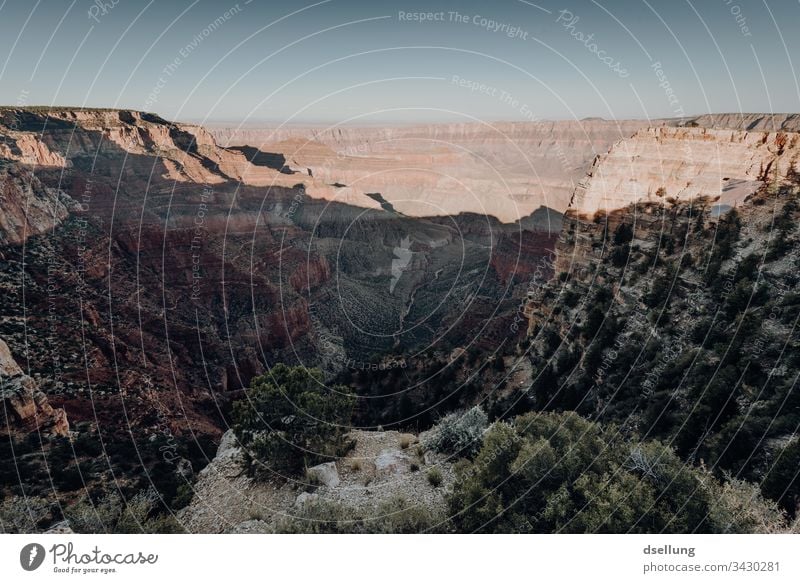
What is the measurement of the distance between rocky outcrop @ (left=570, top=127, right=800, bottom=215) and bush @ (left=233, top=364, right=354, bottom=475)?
1429 centimetres

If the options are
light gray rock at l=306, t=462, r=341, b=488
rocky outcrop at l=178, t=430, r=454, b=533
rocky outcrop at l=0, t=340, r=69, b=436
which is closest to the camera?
rocky outcrop at l=178, t=430, r=454, b=533

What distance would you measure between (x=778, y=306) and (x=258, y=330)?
28.4 m

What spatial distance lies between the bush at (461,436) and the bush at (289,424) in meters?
2.78

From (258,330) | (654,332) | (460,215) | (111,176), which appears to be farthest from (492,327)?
(460,215)

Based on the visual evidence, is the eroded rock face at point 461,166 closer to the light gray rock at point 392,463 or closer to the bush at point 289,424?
the bush at point 289,424

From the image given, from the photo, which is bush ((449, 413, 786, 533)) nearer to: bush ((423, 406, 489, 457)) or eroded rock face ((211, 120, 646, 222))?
bush ((423, 406, 489, 457))

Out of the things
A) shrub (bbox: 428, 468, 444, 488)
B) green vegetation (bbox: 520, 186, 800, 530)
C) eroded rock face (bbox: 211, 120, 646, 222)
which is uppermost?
eroded rock face (bbox: 211, 120, 646, 222)

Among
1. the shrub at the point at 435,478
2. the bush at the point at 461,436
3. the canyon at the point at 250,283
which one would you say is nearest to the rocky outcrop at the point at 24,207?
the canyon at the point at 250,283

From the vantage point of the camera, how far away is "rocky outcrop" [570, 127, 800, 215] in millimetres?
14117

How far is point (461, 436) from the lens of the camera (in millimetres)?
10984

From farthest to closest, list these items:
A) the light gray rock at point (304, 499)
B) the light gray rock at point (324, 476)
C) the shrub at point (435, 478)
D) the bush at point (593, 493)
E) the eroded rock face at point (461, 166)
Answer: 1. the eroded rock face at point (461, 166)
2. the light gray rock at point (324, 476)
3. the shrub at point (435, 478)
4. the light gray rock at point (304, 499)
5. the bush at point (593, 493)
